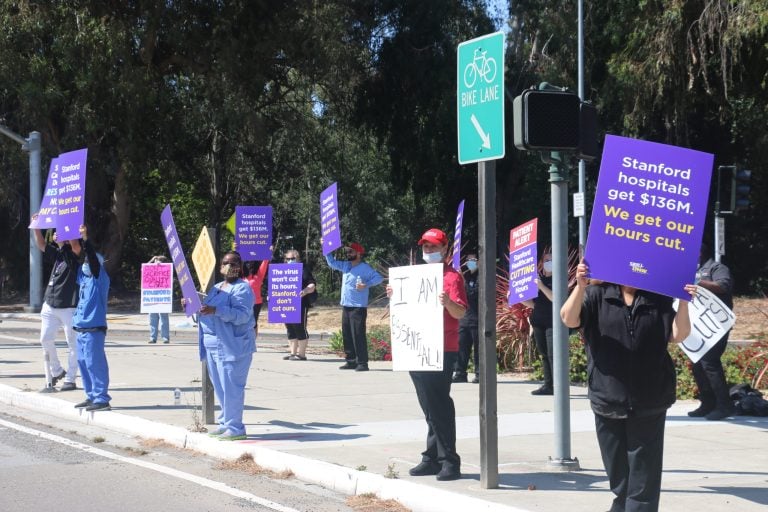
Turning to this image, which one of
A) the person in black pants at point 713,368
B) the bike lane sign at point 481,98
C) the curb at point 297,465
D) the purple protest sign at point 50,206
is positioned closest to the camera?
the curb at point 297,465

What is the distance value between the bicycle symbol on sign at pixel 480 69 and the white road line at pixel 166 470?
3.28 meters

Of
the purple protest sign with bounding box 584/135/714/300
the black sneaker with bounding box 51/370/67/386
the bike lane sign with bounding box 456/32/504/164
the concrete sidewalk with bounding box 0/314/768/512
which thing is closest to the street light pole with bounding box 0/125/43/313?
the concrete sidewalk with bounding box 0/314/768/512

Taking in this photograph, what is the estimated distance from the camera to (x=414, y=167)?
3822 centimetres

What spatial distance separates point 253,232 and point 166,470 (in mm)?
8466

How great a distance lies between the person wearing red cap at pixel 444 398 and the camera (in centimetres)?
757

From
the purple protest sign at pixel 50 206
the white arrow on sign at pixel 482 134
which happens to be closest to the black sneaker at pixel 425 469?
the white arrow on sign at pixel 482 134

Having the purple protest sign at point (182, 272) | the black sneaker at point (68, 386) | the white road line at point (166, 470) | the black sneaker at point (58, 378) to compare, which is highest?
the purple protest sign at point (182, 272)

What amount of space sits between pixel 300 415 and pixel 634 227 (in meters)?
5.73

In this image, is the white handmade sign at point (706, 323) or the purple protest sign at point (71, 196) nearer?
the white handmade sign at point (706, 323)

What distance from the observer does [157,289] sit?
2078 centimetres

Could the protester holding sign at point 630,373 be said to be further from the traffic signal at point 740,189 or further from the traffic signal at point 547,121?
the traffic signal at point 740,189

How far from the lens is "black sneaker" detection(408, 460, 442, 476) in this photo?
25.3 feet

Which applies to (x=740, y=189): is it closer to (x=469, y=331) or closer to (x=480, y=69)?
(x=469, y=331)

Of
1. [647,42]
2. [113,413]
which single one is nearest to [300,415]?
[113,413]
